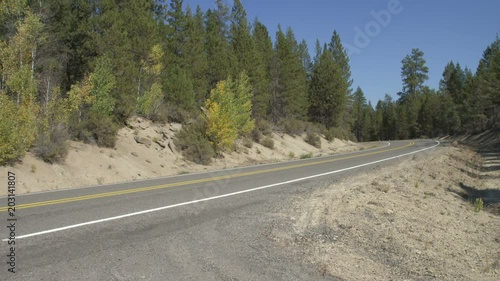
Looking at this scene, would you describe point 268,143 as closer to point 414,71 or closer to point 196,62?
point 196,62

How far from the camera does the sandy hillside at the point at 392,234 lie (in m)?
5.54

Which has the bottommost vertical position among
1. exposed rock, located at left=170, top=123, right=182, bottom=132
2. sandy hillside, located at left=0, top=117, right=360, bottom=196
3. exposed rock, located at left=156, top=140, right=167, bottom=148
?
sandy hillside, located at left=0, top=117, right=360, bottom=196

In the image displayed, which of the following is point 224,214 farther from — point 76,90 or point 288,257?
point 76,90

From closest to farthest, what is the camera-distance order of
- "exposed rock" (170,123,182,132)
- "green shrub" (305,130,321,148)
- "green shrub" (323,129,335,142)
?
"exposed rock" (170,123,182,132) < "green shrub" (305,130,321,148) < "green shrub" (323,129,335,142)

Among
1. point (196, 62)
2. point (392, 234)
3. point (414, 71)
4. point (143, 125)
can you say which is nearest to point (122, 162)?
point (143, 125)

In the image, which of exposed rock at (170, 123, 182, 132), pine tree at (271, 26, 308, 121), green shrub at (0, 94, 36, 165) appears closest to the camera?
green shrub at (0, 94, 36, 165)

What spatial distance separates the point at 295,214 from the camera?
873cm

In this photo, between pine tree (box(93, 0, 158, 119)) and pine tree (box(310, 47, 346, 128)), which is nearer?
pine tree (box(93, 0, 158, 119))

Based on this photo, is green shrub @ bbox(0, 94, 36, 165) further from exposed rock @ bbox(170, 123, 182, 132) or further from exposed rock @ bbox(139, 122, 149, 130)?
exposed rock @ bbox(170, 123, 182, 132)

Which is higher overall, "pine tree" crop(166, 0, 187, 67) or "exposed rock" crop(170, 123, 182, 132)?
"pine tree" crop(166, 0, 187, 67)

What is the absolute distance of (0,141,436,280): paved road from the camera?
491cm

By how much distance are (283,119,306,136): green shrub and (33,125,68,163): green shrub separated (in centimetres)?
2969

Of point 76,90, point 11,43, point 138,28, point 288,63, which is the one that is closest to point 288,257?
point 76,90

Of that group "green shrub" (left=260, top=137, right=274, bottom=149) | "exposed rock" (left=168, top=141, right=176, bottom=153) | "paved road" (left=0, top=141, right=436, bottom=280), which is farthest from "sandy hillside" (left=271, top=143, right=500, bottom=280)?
"green shrub" (left=260, top=137, right=274, bottom=149)
